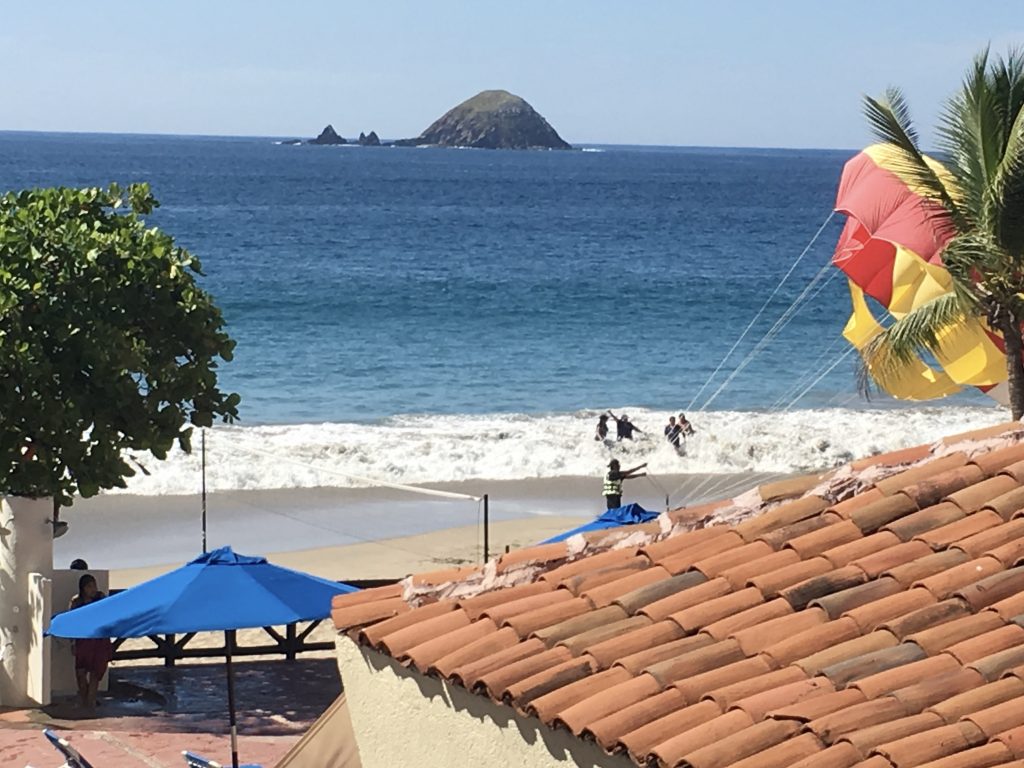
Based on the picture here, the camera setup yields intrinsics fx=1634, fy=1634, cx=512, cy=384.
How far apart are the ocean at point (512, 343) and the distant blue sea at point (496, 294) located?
0.16 m

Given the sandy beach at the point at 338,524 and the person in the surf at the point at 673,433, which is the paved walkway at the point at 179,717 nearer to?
the sandy beach at the point at 338,524

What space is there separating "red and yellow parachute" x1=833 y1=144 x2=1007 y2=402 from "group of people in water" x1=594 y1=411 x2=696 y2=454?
45.6ft

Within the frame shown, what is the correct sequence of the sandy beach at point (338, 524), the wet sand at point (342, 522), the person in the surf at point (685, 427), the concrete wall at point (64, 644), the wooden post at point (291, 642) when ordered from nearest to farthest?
the concrete wall at point (64, 644), the wooden post at point (291, 642), the sandy beach at point (338, 524), the wet sand at point (342, 522), the person in the surf at point (685, 427)

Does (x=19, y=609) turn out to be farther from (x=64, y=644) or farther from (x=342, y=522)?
(x=342, y=522)

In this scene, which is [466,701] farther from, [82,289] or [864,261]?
[864,261]

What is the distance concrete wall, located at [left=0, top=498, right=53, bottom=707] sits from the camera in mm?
13594

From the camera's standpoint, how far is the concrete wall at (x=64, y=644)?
13.8 meters

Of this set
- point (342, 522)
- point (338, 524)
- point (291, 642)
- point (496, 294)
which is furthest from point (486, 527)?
point (496, 294)

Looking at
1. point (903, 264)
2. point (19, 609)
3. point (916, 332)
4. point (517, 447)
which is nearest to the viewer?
point (19, 609)

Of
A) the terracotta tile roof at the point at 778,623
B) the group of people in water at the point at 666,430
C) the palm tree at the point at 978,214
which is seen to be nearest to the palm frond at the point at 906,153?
the palm tree at the point at 978,214

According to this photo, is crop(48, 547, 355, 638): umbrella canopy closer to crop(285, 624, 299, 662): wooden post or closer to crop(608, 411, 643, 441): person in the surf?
crop(285, 624, 299, 662): wooden post

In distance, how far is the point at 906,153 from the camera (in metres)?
16.8

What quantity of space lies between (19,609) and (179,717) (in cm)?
163

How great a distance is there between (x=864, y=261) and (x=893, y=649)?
492 inches
